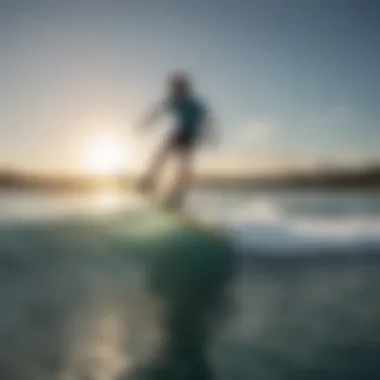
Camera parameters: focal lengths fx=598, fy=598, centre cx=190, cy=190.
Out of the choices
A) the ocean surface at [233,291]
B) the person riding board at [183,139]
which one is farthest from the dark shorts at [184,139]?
the ocean surface at [233,291]

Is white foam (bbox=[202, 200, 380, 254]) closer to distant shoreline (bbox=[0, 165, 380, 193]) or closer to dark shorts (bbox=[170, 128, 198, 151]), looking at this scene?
distant shoreline (bbox=[0, 165, 380, 193])

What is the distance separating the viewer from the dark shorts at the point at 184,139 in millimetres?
1529

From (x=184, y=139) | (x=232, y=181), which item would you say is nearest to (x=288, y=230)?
(x=232, y=181)

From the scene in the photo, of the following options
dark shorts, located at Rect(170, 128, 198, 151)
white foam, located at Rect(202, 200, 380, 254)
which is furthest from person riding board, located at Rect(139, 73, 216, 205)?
white foam, located at Rect(202, 200, 380, 254)

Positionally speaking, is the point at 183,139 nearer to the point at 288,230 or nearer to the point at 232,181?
the point at 232,181

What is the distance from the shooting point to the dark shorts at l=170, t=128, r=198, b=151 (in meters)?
1.53

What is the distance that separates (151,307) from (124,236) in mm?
192

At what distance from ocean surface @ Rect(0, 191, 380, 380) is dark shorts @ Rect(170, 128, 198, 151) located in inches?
4.9

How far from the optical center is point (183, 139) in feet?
5.02

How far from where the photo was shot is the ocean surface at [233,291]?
1.45 m

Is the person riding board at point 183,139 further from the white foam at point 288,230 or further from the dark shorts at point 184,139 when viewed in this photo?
the white foam at point 288,230

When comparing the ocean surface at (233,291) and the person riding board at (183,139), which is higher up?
the person riding board at (183,139)

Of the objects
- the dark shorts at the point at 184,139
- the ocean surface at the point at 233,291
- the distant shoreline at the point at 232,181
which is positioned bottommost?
the ocean surface at the point at 233,291

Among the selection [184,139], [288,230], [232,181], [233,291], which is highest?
[184,139]
